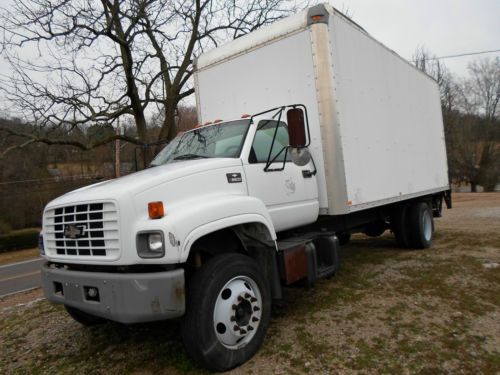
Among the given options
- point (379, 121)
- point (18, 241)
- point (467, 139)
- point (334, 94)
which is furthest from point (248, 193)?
point (467, 139)

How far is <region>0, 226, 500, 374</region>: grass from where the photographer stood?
11.2ft

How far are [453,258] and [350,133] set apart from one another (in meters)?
3.35

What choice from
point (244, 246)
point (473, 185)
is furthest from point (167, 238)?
point (473, 185)

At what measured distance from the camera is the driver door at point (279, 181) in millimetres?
4156

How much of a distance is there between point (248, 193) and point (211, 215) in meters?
0.76

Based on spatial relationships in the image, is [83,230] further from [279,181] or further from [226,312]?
[279,181]

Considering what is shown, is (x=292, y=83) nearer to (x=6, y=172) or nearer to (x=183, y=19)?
(x=183, y=19)

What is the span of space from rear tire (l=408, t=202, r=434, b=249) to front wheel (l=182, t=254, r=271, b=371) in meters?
4.84

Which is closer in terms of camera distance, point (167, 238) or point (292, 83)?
point (167, 238)

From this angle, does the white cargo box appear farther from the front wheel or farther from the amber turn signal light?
the amber turn signal light

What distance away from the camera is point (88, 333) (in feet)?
14.9

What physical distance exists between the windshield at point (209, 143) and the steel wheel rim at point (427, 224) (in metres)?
5.00

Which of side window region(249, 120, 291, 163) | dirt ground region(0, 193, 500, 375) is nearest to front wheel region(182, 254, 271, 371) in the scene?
dirt ground region(0, 193, 500, 375)

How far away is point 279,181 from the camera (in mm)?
4383
